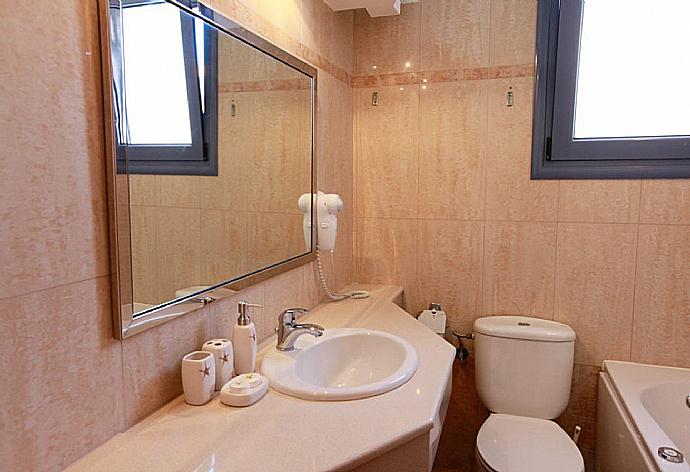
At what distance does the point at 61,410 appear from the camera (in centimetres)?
87

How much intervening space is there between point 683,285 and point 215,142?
1902 mm

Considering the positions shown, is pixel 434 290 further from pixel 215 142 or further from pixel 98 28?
pixel 98 28

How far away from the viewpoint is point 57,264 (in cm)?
85

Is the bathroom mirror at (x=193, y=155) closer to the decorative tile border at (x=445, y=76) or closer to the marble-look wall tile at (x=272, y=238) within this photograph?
the marble-look wall tile at (x=272, y=238)

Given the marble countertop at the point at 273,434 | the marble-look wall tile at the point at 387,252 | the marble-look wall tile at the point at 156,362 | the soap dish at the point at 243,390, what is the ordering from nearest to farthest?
the marble countertop at the point at 273,434, the marble-look wall tile at the point at 156,362, the soap dish at the point at 243,390, the marble-look wall tile at the point at 387,252

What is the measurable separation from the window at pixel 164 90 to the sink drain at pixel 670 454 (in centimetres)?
152

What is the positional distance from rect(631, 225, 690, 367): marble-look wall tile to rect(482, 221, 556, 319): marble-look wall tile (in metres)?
0.35

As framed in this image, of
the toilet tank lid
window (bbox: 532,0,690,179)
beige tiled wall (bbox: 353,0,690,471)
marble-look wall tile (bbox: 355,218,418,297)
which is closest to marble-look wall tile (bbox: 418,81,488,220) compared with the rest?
beige tiled wall (bbox: 353,0,690,471)

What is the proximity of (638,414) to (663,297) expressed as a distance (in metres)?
0.58

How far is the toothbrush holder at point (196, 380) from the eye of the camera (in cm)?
112

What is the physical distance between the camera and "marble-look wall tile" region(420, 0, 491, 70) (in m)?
2.17

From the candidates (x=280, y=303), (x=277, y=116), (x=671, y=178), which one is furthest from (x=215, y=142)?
(x=671, y=178)

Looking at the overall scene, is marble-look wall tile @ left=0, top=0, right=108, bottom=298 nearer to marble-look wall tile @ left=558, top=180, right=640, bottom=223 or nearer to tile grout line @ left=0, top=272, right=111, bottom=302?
tile grout line @ left=0, top=272, right=111, bottom=302

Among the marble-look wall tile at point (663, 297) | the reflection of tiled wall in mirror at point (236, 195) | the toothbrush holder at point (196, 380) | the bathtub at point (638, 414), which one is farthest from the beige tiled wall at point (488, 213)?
the toothbrush holder at point (196, 380)
